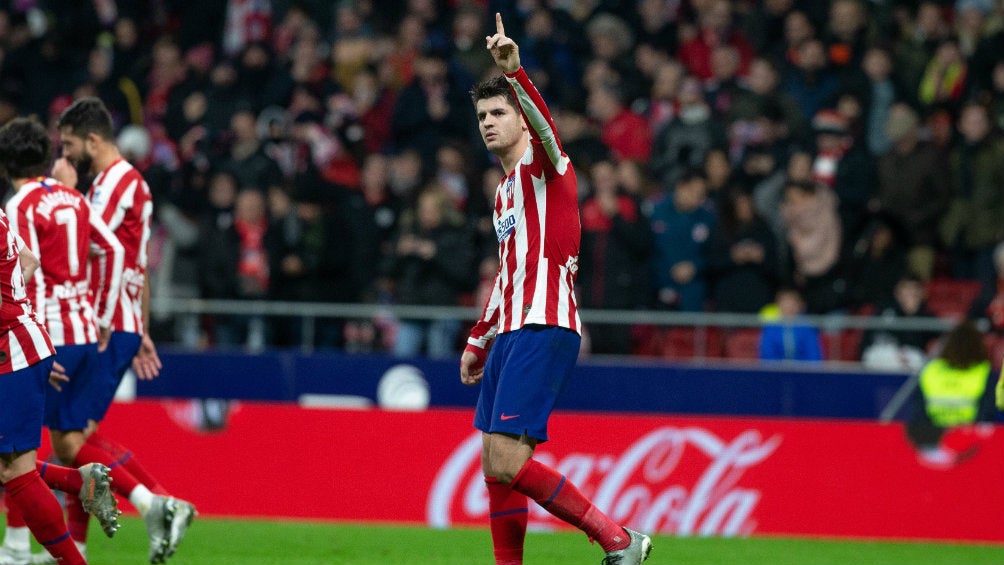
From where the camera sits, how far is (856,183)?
46.1 feet

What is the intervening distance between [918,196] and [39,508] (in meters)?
9.55

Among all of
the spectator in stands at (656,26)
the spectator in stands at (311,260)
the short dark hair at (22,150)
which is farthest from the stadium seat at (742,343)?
the short dark hair at (22,150)

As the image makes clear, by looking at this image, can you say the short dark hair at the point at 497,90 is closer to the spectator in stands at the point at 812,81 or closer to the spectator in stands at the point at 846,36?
the spectator in stands at the point at 812,81

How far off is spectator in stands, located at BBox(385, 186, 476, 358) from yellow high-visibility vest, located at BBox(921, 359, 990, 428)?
4525 millimetres

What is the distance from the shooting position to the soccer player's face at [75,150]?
8.23m

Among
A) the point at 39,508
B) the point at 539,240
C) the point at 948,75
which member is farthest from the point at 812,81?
the point at 39,508

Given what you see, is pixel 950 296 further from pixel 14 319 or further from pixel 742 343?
pixel 14 319

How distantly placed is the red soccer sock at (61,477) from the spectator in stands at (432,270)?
679 cm

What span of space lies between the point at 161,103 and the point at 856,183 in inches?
307

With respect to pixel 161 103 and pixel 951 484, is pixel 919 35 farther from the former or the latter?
pixel 161 103

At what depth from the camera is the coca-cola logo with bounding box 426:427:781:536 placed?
432 inches

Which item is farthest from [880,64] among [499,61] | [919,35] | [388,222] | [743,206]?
[499,61]

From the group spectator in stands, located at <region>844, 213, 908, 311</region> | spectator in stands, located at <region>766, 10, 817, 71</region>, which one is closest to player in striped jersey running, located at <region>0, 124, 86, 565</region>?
spectator in stands, located at <region>844, 213, 908, 311</region>

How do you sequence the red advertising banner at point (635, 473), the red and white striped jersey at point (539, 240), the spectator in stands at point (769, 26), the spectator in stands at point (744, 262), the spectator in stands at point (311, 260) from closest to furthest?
the red and white striped jersey at point (539, 240) → the red advertising banner at point (635, 473) → the spectator in stands at point (744, 262) → the spectator in stands at point (311, 260) → the spectator in stands at point (769, 26)
